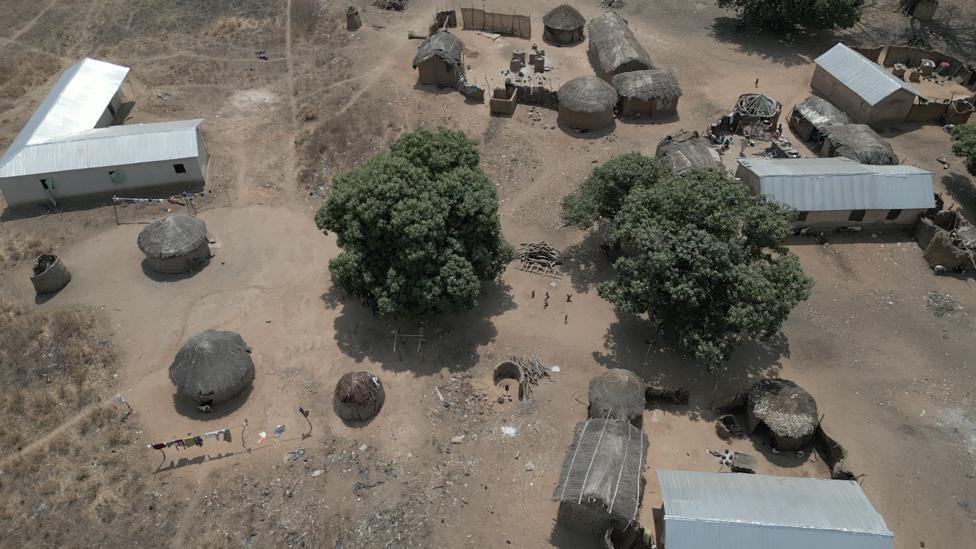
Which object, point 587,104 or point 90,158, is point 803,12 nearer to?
point 587,104

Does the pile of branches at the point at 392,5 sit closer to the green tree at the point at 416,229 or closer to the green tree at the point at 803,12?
the green tree at the point at 803,12

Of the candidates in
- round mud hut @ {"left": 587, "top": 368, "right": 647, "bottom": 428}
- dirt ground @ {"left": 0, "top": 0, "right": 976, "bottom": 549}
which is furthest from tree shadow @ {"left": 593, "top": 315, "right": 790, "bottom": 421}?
round mud hut @ {"left": 587, "top": 368, "right": 647, "bottom": 428}

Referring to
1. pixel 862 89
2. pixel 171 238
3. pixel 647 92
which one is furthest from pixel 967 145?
pixel 171 238

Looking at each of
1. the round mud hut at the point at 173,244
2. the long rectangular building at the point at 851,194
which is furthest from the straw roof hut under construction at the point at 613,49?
the round mud hut at the point at 173,244

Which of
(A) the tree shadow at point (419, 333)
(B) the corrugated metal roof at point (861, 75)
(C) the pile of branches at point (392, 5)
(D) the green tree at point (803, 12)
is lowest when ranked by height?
(A) the tree shadow at point (419, 333)

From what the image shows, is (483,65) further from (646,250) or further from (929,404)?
(929,404)

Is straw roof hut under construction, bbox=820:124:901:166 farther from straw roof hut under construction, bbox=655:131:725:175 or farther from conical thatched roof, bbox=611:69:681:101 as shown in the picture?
conical thatched roof, bbox=611:69:681:101

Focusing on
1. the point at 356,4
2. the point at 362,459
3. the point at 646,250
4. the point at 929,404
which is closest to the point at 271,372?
the point at 362,459
